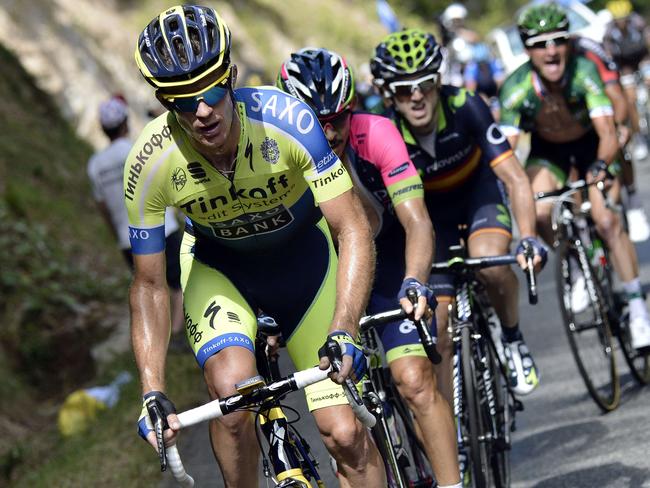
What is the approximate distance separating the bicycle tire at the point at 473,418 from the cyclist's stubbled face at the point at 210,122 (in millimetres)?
1897

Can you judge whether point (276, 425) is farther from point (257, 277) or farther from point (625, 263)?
point (625, 263)

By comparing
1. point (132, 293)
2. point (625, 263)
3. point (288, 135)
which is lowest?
point (625, 263)

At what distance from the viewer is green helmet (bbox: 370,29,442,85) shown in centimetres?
652

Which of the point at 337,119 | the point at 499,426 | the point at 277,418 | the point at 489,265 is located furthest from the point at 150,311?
the point at 499,426

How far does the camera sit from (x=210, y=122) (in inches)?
180

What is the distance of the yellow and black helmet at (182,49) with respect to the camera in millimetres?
4531

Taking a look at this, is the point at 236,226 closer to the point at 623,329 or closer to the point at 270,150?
the point at 270,150

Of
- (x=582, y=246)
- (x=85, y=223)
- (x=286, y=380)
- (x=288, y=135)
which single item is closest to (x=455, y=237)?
(x=582, y=246)

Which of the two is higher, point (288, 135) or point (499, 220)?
point (288, 135)

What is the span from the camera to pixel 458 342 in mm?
6078

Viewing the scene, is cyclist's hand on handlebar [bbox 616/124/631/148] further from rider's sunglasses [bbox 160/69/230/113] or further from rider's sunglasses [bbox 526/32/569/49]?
rider's sunglasses [bbox 160/69/230/113]

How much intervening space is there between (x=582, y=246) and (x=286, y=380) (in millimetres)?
4096

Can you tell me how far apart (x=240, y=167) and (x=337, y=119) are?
3.44 feet

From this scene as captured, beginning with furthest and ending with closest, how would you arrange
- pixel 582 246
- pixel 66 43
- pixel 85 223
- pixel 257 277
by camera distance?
pixel 66 43, pixel 85 223, pixel 582 246, pixel 257 277
